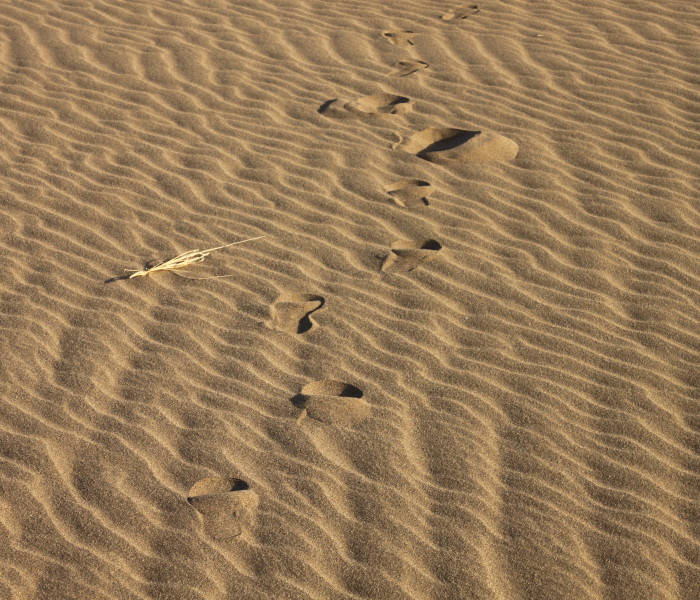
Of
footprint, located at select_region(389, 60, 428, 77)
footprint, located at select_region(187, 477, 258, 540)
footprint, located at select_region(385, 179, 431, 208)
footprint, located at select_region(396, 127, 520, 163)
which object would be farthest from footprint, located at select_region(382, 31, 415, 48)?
footprint, located at select_region(187, 477, 258, 540)

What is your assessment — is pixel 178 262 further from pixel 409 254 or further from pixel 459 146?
pixel 459 146

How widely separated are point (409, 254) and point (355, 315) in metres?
0.56

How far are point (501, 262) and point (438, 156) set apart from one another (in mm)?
1075

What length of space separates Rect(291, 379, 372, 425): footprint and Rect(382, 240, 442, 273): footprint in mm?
860

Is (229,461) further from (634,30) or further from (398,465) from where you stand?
(634,30)

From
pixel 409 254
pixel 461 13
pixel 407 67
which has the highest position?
pixel 461 13

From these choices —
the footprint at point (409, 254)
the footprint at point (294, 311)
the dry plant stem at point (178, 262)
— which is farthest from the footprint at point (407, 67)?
the footprint at point (294, 311)

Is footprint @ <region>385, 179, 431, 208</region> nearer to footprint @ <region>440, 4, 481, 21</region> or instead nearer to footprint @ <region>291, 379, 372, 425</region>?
footprint @ <region>291, 379, 372, 425</region>

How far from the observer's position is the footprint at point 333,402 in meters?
3.26

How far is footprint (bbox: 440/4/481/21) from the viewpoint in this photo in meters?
6.49

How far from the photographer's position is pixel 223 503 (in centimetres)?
291

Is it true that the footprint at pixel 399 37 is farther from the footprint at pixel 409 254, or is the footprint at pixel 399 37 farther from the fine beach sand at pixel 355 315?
the footprint at pixel 409 254

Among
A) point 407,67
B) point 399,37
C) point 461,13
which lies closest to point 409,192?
point 407,67

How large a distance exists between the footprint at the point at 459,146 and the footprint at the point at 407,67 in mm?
849
